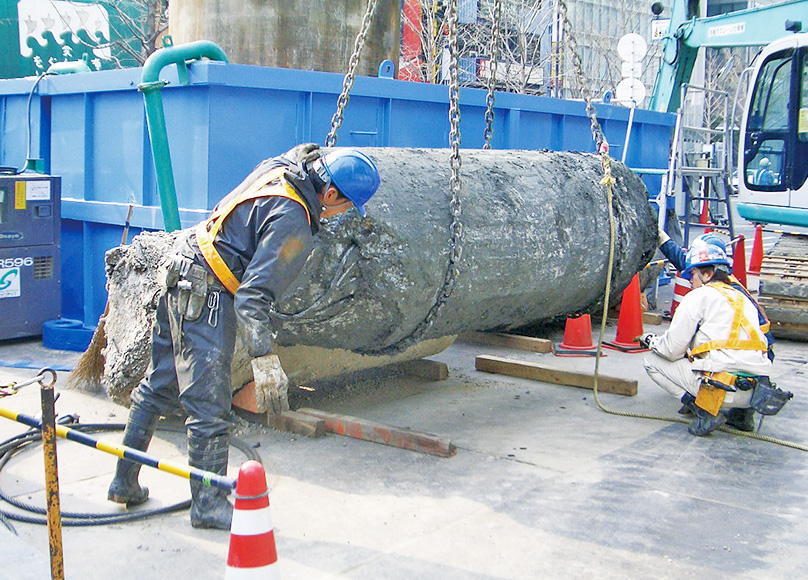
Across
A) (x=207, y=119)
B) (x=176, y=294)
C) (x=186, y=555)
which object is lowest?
(x=186, y=555)

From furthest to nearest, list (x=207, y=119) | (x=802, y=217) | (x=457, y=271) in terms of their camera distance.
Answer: (x=802, y=217) → (x=207, y=119) → (x=457, y=271)

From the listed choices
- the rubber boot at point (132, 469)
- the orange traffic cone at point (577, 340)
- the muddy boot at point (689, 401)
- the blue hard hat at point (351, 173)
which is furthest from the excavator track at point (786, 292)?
the rubber boot at point (132, 469)

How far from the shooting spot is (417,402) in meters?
6.01

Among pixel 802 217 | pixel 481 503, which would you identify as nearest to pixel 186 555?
pixel 481 503

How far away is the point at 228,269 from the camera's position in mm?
3918

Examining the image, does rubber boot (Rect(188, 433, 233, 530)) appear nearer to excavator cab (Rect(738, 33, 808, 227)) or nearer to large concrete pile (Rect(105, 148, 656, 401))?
large concrete pile (Rect(105, 148, 656, 401))

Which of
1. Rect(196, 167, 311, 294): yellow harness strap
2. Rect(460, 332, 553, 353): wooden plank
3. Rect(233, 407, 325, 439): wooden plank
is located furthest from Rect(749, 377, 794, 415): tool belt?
Rect(196, 167, 311, 294): yellow harness strap

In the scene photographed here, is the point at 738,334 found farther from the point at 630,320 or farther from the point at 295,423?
the point at 295,423

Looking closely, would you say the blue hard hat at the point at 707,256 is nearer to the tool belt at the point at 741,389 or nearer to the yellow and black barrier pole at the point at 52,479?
the tool belt at the point at 741,389

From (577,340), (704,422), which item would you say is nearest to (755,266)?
(577,340)

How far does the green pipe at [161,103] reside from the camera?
5996 millimetres

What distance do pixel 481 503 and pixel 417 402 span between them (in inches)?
70.3

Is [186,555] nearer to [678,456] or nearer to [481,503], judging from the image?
[481,503]

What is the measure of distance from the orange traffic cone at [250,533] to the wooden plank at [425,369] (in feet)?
12.5
